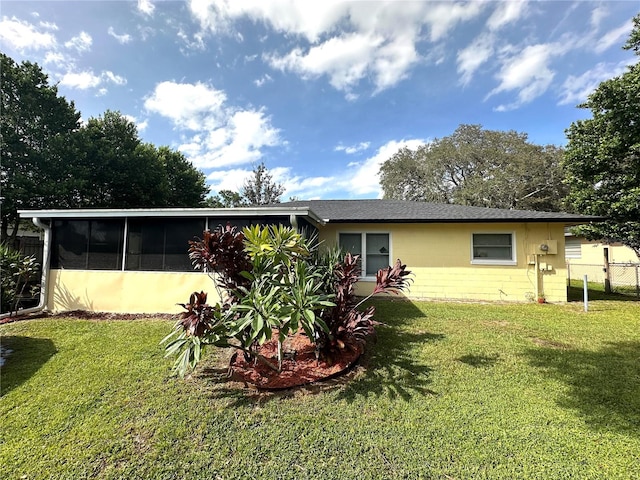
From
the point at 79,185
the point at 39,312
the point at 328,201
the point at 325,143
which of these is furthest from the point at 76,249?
the point at 325,143

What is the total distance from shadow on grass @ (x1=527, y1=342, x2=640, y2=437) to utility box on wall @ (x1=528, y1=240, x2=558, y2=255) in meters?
3.92

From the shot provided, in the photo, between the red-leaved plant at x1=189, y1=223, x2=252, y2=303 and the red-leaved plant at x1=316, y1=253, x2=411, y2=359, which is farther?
the red-leaved plant at x1=316, y1=253, x2=411, y2=359

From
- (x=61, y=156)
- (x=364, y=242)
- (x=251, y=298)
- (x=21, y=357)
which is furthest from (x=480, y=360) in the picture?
(x=61, y=156)

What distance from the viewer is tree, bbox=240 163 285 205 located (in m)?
28.5

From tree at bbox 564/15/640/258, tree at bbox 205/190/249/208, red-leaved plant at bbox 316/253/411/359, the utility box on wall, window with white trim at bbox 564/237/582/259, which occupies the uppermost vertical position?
tree at bbox 205/190/249/208

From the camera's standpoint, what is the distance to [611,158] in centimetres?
1045

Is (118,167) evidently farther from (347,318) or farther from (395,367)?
(395,367)

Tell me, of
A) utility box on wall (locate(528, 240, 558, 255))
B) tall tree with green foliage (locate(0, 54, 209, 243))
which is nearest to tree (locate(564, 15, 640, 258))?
utility box on wall (locate(528, 240, 558, 255))

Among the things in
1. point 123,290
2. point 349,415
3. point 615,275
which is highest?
point 615,275

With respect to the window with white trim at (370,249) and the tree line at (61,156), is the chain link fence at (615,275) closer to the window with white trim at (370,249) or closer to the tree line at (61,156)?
the window with white trim at (370,249)

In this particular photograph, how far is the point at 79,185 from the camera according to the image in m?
14.8

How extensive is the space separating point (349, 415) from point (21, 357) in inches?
216

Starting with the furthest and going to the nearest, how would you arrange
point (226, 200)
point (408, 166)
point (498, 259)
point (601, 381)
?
point (226, 200)
point (408, 166)
point (498, 259)
point (601, 381)

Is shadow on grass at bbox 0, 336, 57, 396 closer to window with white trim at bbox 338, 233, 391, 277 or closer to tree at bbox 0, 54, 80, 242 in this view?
window with white trim at bbox 338, 233, 391, 277
